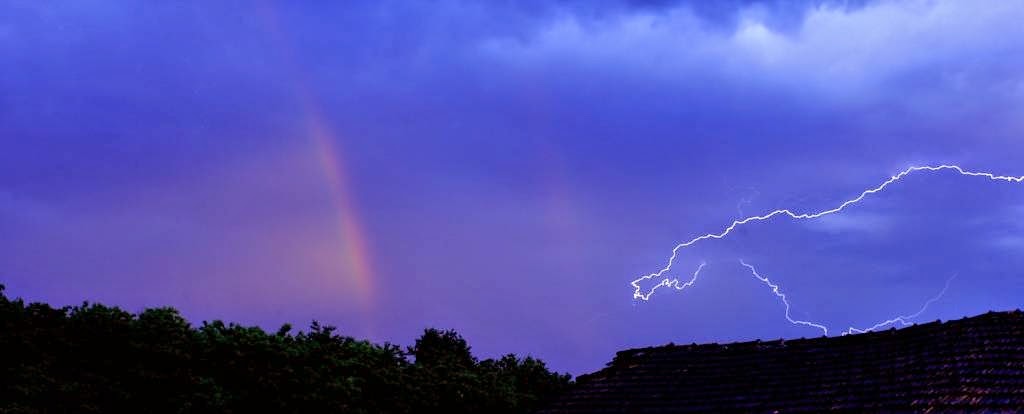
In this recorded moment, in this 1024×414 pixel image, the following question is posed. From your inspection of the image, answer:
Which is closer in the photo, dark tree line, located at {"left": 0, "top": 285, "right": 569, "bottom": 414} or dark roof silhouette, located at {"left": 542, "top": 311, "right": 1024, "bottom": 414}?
dark roof silhouette, located at {"left": 542, "top": 311, "right": 1024, "bottom": 414}

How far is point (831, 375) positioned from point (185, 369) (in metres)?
11.8

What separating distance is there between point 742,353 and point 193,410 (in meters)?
10.7

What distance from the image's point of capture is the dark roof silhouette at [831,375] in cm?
1580

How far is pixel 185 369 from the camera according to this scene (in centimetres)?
1820

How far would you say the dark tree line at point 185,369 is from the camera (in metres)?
16.8

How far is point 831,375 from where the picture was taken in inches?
→ 706

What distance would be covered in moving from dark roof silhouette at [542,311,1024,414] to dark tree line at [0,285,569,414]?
1990 millimetres

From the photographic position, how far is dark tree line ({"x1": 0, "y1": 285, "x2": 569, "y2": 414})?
16828 millimetres

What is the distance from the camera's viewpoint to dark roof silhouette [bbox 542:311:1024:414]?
15.8m

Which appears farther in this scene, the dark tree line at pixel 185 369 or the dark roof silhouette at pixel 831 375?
the dark tree line at pixel 185 369

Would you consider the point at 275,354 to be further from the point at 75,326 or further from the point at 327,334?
the point at 75,326

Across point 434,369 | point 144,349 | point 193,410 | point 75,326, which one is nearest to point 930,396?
point 434,369

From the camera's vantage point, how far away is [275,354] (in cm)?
1947

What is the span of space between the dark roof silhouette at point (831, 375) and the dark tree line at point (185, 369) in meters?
1.99
